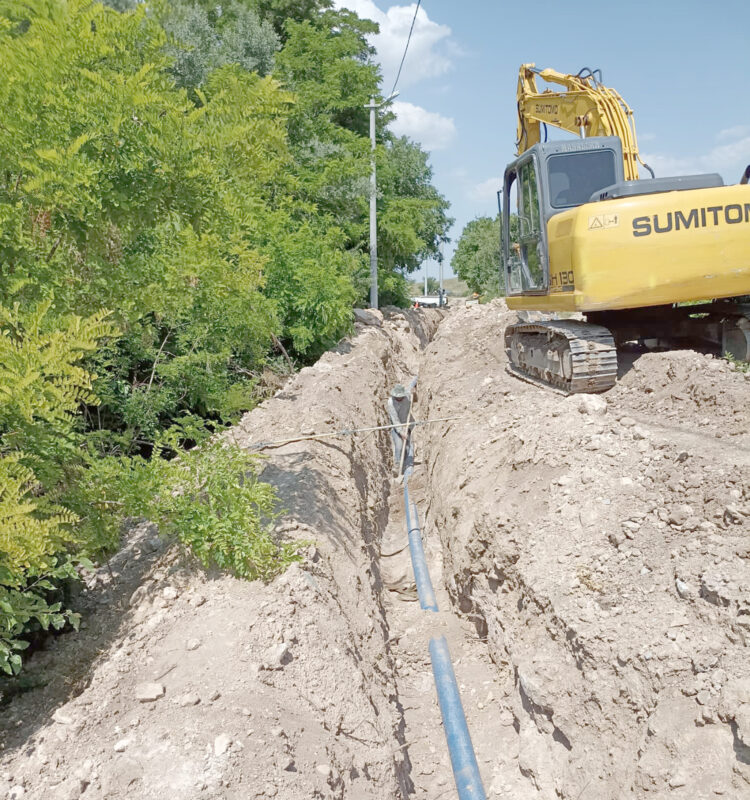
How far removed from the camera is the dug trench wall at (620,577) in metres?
3.70

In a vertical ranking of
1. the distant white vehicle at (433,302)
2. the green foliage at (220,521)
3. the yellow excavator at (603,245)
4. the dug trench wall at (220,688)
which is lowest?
the dug trench wall at (220,688)

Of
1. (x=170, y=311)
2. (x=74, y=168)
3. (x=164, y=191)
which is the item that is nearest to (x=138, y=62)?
(x=164, y=191)

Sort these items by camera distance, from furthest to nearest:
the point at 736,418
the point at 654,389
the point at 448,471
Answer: the point at 448,471
the point at 654,389
the point at 736,418

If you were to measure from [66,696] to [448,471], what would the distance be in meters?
5.40

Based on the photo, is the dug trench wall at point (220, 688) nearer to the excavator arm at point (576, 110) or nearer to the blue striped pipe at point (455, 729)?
the blue striped pipe at point (455, 729)

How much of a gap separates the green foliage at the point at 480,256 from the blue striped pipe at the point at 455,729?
3112 centimetres

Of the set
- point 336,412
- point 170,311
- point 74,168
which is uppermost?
point 74,168

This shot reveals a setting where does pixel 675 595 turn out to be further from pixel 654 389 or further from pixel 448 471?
pixel 448 471

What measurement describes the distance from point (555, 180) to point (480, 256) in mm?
40054

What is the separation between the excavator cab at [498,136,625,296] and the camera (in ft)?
28.7

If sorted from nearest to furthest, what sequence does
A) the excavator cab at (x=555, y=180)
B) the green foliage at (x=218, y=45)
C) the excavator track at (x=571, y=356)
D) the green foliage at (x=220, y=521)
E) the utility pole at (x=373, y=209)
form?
the green foliage at (x=220, y=521)
the excavator track at (x=571, y=356)
the excavator cab at (x=555, y=180)
the green foliage at (x=218, y=45)
the utility pole at (x=373, y=209)

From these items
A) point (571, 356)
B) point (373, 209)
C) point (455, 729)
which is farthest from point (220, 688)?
point (373, 209)

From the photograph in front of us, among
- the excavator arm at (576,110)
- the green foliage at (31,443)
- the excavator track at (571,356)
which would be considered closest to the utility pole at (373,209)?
the excavator arm at (576,110)

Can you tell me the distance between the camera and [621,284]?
748 cm
